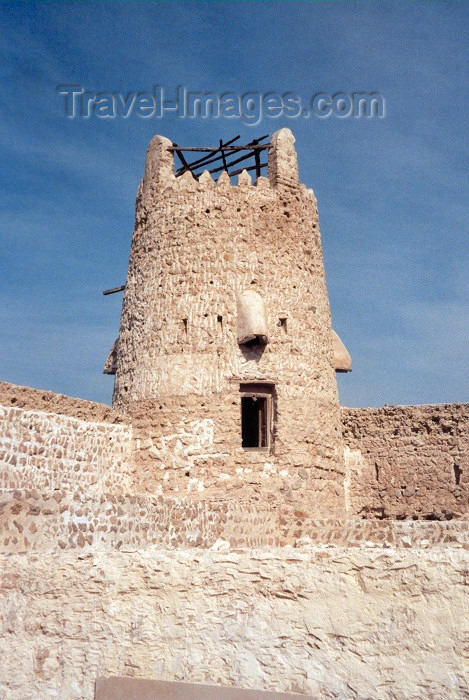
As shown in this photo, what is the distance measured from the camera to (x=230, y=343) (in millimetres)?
12375

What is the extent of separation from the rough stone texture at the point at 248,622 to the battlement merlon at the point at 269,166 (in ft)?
32.9

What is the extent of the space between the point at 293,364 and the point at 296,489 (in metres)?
1.94

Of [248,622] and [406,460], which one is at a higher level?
[406,460]

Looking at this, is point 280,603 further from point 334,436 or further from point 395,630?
point 334,436

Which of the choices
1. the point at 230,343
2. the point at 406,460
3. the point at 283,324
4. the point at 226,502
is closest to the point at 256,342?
the point at 230,343

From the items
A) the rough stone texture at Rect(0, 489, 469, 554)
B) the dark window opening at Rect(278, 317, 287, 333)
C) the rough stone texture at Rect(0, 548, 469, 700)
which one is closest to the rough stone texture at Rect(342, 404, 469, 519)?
the rough stone texture at Rect(0, 489, 469, 554)

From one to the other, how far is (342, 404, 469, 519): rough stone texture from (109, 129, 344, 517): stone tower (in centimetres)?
148

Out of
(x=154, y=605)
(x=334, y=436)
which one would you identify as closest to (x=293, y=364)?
(x=334, y=436)

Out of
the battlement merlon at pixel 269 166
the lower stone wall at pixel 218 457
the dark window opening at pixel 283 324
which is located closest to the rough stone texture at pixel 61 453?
the lower stone wall at pixel 218 457

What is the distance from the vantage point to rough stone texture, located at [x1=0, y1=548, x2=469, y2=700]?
356 centimetres

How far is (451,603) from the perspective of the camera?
3.57m

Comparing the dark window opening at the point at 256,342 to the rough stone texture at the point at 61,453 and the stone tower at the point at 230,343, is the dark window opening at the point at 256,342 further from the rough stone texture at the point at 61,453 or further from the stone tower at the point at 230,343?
the rough stone texture at the point at 61,453

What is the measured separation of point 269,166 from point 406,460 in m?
5.65

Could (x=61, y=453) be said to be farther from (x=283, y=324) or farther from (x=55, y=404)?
(x=283, y=324)
